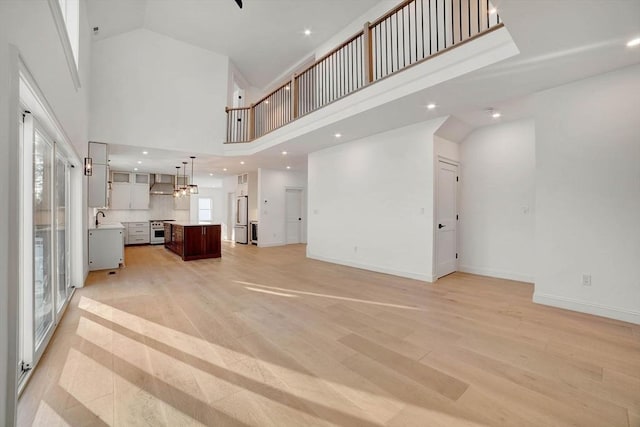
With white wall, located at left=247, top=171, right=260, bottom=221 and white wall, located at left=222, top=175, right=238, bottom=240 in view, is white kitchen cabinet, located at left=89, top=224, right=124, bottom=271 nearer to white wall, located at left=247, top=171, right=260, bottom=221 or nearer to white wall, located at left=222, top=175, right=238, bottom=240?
white wall, located at left=247, top=171, right=260, bottom=221

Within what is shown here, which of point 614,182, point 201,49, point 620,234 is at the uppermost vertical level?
point 201,49

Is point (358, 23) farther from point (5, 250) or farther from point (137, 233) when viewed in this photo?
point (137, 233)

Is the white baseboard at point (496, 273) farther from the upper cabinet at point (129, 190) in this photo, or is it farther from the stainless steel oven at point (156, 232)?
the upper cabinet at point (129, 190)

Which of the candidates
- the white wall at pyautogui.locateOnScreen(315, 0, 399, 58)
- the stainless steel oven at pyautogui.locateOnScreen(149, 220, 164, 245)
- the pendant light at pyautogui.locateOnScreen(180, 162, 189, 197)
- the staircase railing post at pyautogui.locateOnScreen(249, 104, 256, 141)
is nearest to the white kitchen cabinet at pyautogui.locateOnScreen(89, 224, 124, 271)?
the pendant light at pyautogui.locateOnScreen(180, 162, 189, 197)

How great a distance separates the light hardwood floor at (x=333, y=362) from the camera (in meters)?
1.63

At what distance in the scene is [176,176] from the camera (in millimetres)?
10562

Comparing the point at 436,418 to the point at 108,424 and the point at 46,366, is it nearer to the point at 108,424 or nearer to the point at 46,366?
the point at 108,424

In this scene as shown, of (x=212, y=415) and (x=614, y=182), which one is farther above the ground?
(x=614, y=182)

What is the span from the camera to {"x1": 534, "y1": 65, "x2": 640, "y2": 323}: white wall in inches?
118

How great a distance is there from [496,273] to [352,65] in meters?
4.61

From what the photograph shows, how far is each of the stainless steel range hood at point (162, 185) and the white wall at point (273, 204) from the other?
392 cm

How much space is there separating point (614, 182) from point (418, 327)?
2797mm

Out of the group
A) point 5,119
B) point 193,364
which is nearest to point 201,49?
point 5,119

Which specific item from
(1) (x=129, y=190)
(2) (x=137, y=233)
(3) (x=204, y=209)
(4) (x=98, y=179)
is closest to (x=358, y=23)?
(4) (x=98, y=179)
